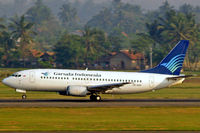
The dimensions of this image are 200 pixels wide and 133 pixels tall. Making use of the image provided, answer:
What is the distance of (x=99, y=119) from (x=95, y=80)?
15.1 m

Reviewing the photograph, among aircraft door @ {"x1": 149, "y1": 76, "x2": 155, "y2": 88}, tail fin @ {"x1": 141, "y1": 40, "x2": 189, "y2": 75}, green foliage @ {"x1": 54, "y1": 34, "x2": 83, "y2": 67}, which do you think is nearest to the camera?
aircraft door @ {"x1": 149, "y1": 76, "x2": 155, "y2": 88}

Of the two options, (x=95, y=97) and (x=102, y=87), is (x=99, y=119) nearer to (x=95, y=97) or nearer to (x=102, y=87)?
(x=102, y=87)

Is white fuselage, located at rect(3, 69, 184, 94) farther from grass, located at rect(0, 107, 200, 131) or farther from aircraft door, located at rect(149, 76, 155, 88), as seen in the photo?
grass, located at rect(0, 107, 200, 131)

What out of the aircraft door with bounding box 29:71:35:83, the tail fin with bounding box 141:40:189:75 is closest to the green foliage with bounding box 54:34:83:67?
the tail fin with bounding box 141:40:189:75

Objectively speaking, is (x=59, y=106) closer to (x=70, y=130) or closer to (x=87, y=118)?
(x=87, y=118)

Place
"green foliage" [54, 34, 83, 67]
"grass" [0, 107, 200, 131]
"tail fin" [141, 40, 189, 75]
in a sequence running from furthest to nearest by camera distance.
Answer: "green foliage" [54, 34, 83, 67] < "tail fin" [141, 40, 189, 75] < "grass" [0, 107, 200, 131]

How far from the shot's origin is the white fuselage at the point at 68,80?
50.3m

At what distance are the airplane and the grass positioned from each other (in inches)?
314

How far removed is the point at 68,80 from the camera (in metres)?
50.3

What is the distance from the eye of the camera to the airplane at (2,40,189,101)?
50219 mm

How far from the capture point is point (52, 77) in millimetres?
50312

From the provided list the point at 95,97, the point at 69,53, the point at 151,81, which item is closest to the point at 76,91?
the point at 95,97

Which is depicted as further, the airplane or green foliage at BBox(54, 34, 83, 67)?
green foliage at BBox(54, 34, 83, 67)

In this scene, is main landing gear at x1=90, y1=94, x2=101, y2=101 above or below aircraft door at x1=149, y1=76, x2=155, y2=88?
below
